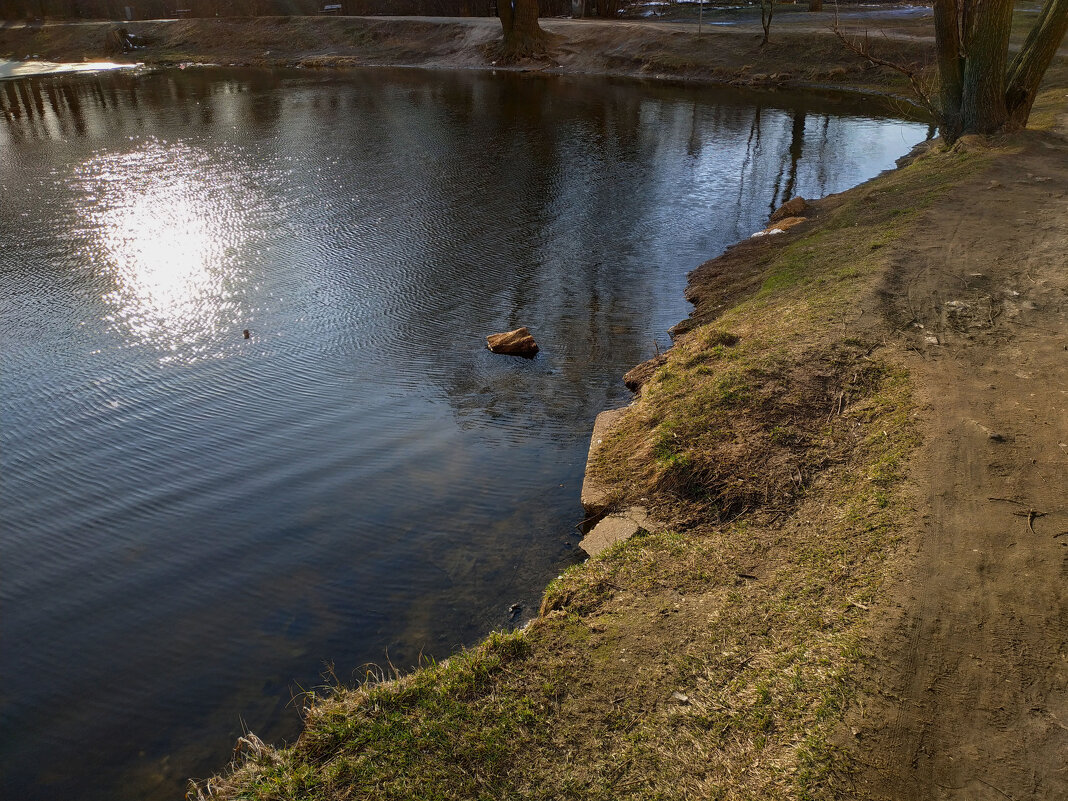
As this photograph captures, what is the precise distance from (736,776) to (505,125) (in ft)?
57.4

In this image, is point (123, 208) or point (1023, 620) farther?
point (123, 208)

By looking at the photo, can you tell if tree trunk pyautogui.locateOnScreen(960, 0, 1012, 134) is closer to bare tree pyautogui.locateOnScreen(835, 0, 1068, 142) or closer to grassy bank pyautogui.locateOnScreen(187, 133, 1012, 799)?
bare tree pyautogui.locateOnScreen(835, 0, 1068, 142)

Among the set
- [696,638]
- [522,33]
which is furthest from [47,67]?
[696,638]

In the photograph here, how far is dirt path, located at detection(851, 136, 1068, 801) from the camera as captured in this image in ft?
9.29

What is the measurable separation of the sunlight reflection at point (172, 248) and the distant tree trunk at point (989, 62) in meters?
10.8

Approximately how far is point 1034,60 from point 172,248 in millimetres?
12696

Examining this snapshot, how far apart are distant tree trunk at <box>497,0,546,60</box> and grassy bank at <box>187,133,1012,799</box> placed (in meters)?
26.1

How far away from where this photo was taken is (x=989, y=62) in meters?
11.1

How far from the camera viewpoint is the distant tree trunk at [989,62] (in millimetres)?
10859

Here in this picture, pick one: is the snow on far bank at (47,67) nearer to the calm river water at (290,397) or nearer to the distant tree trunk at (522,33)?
the distant tree trunk at (522,33)

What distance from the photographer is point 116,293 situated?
9.17 m

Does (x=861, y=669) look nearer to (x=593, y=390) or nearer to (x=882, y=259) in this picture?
(x=593, y=390)

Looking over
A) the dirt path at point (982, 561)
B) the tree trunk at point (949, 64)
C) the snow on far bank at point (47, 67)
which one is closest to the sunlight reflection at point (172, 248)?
the dirt path at point (982, 561)

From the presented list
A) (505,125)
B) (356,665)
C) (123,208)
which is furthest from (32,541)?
(505,125)
